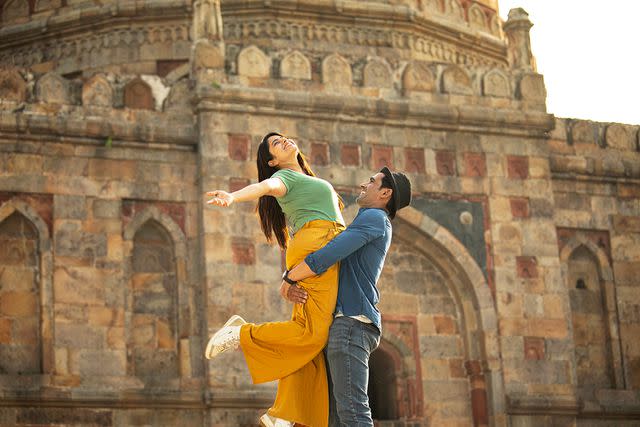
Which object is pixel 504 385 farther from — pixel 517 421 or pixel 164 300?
pixel 164 300

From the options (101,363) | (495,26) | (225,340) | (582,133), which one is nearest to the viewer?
(225,340)

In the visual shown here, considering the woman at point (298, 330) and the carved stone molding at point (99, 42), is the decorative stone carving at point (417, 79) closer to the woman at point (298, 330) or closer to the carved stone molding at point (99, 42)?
the carved stone molding at point (99, 42)

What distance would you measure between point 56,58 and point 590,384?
977 centimetres

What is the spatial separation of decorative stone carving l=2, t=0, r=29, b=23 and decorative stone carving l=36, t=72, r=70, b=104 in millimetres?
6307

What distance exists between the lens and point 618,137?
19219mm

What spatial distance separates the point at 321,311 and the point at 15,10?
52.7ft

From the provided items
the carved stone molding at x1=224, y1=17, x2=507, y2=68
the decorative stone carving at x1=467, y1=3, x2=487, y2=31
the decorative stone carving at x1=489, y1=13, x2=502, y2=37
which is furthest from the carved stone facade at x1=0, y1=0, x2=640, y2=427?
the decorative stone carving at x1=489, y1=13, x2=502, y2=37

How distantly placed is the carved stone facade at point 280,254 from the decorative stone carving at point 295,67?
17 millimetres

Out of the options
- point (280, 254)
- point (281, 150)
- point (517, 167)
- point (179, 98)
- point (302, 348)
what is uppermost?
point (179, 98)

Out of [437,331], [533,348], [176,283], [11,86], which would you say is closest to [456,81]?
[437,331]

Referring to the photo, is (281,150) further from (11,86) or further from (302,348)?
(11,86)

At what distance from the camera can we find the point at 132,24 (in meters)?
22.2

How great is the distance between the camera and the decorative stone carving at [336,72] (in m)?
17.4

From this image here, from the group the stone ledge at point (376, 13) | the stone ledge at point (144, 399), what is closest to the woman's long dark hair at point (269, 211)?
the stone ledge at point (144, 399)
